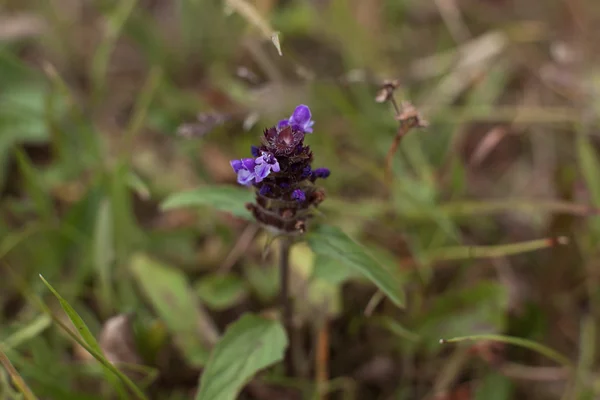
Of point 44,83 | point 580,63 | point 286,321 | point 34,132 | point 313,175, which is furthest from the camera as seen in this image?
point 580,63

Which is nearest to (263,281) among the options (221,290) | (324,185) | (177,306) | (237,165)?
(221,290)

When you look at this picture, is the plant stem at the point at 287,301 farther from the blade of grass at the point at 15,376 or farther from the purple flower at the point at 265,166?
the blade of grass at the point at 15,376

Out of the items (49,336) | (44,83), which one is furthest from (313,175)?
(44,83)

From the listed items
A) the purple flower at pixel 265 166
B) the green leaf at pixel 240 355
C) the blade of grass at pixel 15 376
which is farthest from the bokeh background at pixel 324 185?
the purple flower at pixel 265 166

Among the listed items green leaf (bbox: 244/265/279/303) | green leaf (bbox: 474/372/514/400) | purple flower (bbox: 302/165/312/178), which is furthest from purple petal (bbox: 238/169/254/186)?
green leaf (bbox: 474/372/514/400)

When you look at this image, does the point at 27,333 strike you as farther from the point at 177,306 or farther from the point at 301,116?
the point at 301,116

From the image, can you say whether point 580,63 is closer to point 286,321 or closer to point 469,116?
point 469,116

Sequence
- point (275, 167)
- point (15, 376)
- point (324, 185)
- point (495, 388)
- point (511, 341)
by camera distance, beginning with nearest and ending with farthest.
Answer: point (275, 167) < point (15, 376) < point (511, 341) < point (495, 388) < point (324, 185)
